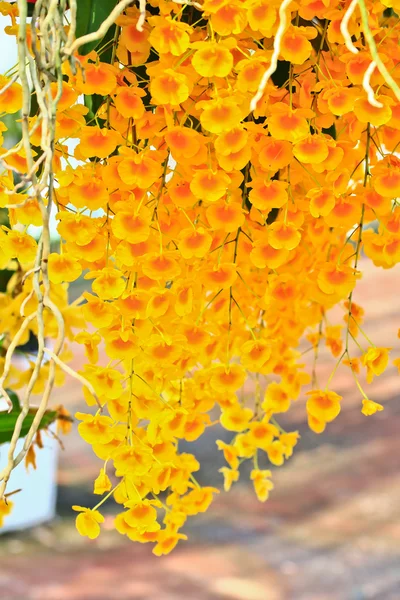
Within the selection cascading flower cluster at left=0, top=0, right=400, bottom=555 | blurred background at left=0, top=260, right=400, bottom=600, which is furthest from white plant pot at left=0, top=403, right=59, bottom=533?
cascading flower cluster at left=0, top=0, right=400, bottom=555

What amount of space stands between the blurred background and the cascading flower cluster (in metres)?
1.69

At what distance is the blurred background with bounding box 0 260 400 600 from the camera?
197cm

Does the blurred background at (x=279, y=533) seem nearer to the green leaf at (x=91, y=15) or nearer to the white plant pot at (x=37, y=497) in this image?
the white plant pot at (x=37, y=497)

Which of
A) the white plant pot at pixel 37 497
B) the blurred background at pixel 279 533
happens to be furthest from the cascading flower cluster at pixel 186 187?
the white plant pot at pixel 37 497

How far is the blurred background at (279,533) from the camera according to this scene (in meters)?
1.97

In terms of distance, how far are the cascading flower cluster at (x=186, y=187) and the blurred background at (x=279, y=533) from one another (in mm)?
1693

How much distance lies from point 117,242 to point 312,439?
7.09 ft

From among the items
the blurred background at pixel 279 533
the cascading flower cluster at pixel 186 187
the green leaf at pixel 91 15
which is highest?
the blurred background at pixel 279 533

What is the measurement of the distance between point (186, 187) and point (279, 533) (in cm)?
200

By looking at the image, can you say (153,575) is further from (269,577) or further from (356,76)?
(356,76)

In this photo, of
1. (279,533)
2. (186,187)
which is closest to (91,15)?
(186,187)

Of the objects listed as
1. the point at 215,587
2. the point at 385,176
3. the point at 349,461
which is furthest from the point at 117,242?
the point at 349,461

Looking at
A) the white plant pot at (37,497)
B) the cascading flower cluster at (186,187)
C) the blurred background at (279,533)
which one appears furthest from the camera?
the white plant pot at (37,497)

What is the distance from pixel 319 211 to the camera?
37cm
